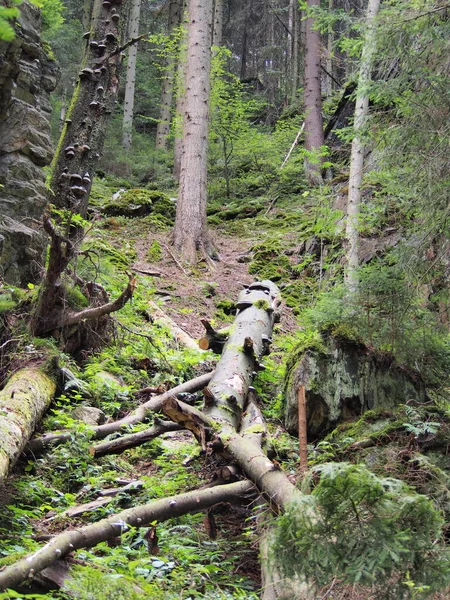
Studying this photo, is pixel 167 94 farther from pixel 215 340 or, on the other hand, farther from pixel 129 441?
pixel 129 441

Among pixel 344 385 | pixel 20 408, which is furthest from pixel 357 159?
pixel 20 408

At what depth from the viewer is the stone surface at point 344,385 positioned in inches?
206

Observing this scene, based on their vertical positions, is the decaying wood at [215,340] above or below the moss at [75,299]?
below

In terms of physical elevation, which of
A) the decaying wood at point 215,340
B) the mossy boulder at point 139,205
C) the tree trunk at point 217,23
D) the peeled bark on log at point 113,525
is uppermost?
the tree trunk at point 217,23

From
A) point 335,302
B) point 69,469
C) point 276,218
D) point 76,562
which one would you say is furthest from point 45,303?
point 276,218

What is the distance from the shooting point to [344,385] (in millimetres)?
5305

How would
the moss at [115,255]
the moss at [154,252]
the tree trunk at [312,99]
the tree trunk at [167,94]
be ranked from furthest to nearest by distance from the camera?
the tree trunk at [167,94]
the tree trunk at [312,99]
the moss at [154,252]
the moss at [115,255]

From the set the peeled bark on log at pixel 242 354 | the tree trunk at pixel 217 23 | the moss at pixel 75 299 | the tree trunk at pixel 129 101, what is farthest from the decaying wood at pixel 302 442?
the tree trunk at pixel 217 23

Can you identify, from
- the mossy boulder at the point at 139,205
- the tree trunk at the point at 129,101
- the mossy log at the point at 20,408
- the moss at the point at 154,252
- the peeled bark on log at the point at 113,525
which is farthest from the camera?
the tree trunk at the point at 129,101

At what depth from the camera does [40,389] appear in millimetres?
4844

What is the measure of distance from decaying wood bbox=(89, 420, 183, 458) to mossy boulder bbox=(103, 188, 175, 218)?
10.3m

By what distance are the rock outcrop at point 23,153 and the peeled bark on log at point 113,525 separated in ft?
13.1

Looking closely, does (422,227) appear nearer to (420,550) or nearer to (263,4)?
(420,550)

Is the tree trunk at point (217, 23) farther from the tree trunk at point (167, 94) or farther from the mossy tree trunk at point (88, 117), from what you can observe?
the mossy tree trunk at point (88, 117)
